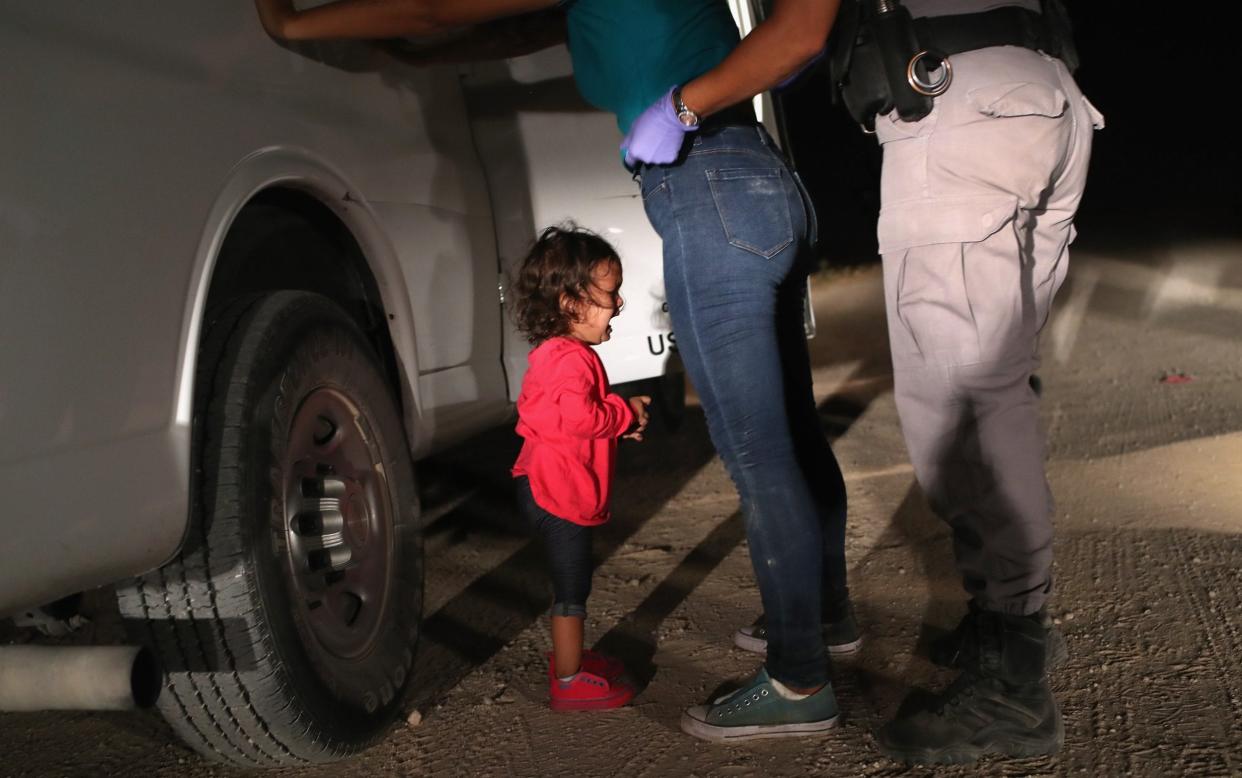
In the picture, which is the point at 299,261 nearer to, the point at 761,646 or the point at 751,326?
the point at 751,326

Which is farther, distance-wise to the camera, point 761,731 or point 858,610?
point 858,610

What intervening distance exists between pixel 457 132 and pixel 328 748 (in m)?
1.78

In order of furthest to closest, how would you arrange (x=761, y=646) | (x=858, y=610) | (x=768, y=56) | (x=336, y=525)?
1. (x=858, y=610)
2. (x=761, y=646)
3. (x=336, y=525)
4. (x=768, y=56)

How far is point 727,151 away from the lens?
220 centimetres

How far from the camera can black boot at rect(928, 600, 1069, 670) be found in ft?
7.27

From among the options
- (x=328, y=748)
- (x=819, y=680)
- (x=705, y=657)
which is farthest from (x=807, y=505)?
(x=328, y=748)

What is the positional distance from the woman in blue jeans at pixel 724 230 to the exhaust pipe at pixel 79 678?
1.14 m

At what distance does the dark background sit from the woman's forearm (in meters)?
6.52

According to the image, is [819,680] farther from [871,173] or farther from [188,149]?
[188,149]

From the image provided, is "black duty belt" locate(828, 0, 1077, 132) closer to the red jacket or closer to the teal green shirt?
the teal green shirt

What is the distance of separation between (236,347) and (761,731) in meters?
1.32

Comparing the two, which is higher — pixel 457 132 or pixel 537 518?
pixel 457 132

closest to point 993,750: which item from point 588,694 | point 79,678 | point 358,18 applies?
point 588,694

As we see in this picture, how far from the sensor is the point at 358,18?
2330 mm
